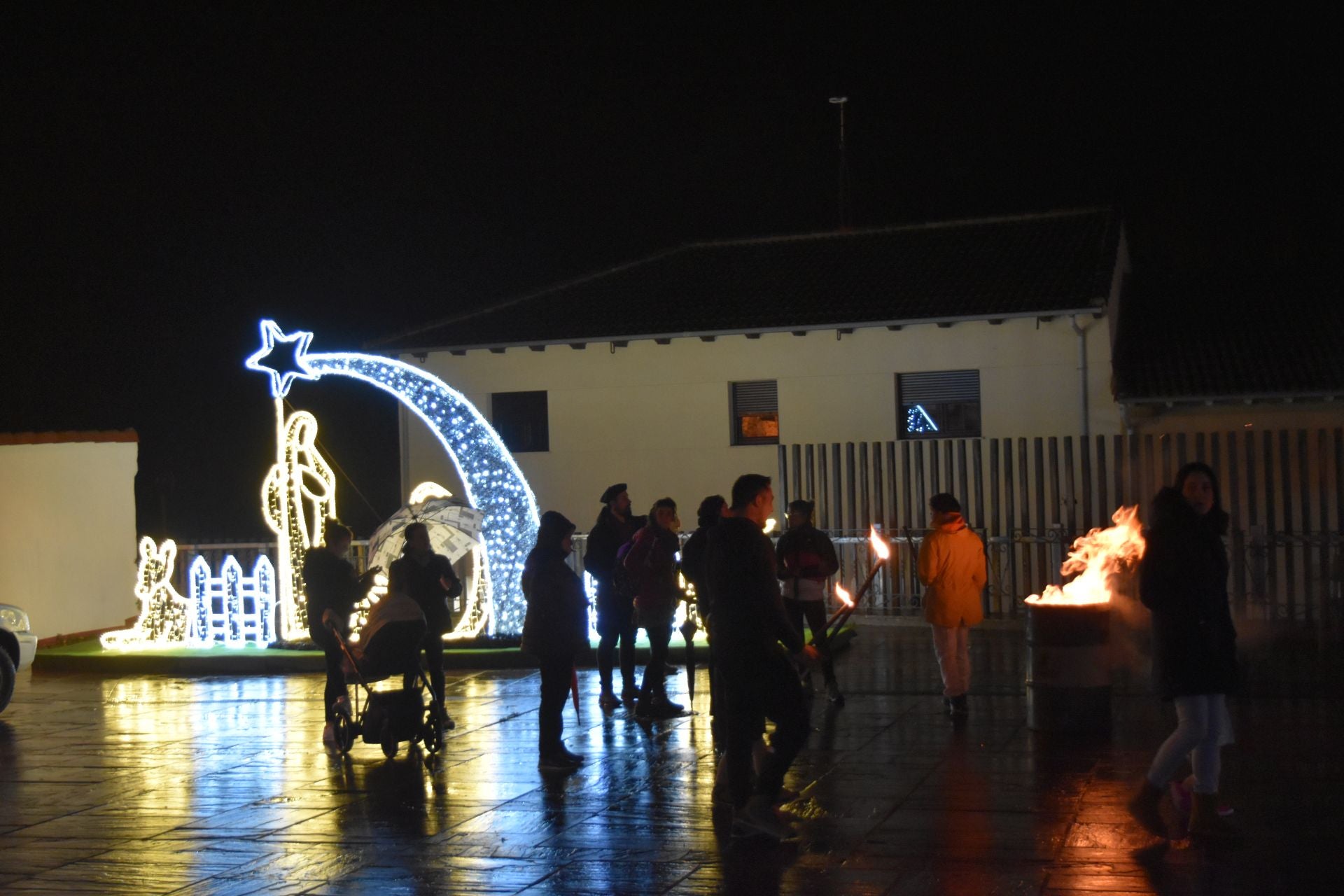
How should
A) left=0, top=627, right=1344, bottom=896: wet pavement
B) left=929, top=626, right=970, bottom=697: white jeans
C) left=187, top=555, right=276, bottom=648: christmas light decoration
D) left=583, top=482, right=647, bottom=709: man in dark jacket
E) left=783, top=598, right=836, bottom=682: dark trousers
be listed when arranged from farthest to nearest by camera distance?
1. left=187, top=555, right=276, bottom=648: christmas light decoration
2. left=583, top=482, right=647, bottom=709: man in dark jacket
3. left=783, top=598, right=836, bottom=682: dark trousers
4. left=929, top=626, right=970, bottom=697: white jeans
5. left=0, top=627, right=1344, bottom=896: wet pavement

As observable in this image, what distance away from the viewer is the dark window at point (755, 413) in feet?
81.7

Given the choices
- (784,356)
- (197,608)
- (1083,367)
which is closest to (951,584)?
(197,608)

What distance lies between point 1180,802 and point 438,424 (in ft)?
34.7

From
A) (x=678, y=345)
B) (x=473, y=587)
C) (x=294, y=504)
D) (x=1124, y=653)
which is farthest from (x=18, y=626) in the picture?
(x=678, y=345)

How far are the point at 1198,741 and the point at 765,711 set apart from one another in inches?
83.6

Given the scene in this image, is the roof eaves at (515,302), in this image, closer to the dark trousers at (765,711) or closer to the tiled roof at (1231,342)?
the tiled roof at (1231,342)

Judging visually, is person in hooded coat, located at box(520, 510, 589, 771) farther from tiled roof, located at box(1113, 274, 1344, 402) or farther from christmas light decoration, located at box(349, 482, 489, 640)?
tiled roof, located at box(1113, 274, 1344, 402)

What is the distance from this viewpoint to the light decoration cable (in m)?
16.7

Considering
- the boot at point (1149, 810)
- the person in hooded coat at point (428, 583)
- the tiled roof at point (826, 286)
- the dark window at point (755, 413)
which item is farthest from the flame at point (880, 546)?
the dark window at point (755, 413)

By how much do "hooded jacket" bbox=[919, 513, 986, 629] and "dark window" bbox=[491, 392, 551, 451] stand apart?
1559 cm

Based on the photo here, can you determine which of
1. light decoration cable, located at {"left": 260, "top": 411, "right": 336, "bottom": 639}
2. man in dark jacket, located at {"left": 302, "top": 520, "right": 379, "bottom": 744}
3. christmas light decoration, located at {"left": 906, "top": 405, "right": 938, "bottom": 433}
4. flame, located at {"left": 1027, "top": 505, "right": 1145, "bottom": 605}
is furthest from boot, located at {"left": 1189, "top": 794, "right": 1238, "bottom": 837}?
christmas light decoration, located at {"left": 906, "top": 405, "right": 938, "bottom": 433}

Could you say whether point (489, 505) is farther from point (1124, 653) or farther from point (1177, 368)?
point (1177, 368)

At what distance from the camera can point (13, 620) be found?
1407 cm

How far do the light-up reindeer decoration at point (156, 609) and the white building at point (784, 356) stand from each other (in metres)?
9.07
